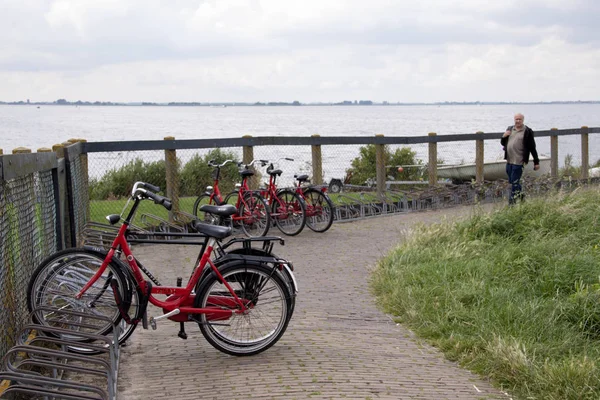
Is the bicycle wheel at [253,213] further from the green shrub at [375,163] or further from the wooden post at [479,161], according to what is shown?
the green shrub at [375,163]

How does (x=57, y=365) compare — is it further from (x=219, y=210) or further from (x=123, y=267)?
(x=219, y=210)

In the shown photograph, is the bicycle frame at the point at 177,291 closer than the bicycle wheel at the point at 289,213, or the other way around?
the bicycle frame at the point at 177,291

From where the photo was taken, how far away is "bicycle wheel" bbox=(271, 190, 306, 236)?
42.5ft

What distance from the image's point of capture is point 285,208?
13.0 metres

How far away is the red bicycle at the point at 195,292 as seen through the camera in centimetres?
631

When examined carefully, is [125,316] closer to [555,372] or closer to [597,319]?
[555,372]

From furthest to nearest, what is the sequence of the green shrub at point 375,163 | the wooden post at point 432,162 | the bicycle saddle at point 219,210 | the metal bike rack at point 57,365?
the green shrub at point 375,163
the wooden post at point 432,162
the bicycle saddle at point 219,210
the metal bike rack at point 57,365

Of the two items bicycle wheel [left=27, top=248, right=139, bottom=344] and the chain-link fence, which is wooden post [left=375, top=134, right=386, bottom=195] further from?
bicycle wheel [left=27, top=248, right=139, bottom=344]

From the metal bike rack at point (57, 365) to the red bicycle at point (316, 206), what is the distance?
21.9 ft

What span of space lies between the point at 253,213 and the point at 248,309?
6412 mm

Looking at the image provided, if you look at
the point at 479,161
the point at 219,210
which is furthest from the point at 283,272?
the point at 479,161

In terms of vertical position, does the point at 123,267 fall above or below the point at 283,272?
above

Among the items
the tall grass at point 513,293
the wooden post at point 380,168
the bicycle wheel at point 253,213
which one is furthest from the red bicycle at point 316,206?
the wooden post at point 380,168

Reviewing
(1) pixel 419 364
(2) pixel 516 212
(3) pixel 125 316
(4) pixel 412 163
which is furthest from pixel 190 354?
(4) pixel 412 163
